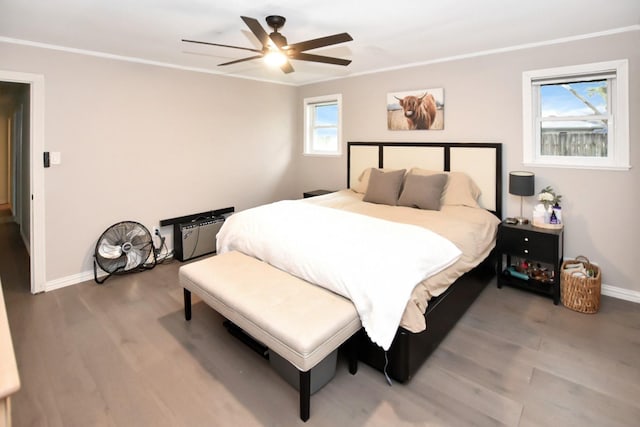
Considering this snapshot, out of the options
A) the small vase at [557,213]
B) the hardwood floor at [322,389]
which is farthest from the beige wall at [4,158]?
the small vase at [557,213]

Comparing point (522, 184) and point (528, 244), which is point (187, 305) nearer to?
point (528, 244)

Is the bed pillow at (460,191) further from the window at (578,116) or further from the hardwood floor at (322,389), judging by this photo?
the hardwood floor at (322,389)

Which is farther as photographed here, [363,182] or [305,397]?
[363,182]

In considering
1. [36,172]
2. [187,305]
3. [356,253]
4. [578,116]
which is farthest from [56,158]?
[578,116]

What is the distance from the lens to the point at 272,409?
6.38 feet

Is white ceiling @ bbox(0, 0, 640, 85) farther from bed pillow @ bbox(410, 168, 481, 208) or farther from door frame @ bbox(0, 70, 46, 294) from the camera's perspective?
bed pillow @ bbox(410, 168, 481, 208)

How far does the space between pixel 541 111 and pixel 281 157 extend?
357cm

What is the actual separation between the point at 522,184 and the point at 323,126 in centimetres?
310

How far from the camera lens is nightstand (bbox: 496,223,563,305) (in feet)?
10.1

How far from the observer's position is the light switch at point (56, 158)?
338 cm

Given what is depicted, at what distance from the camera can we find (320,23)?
276 centimetres

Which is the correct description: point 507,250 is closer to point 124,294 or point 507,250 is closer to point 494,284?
point 494,284

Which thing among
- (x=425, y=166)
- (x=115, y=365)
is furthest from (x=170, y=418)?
(x=425, y=166)

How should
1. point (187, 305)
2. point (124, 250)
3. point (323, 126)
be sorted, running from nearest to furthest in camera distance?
point (187, 305), point (124, 250), point (323, 126)
